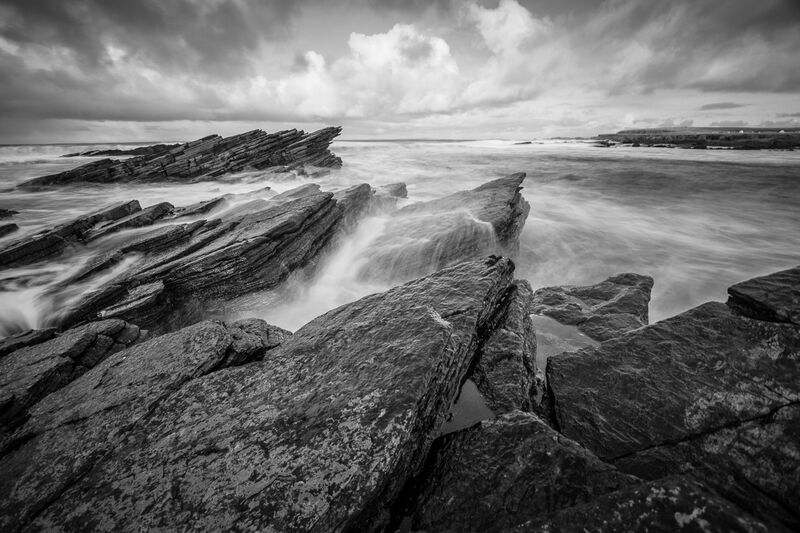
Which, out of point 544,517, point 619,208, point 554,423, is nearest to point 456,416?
point 554,423

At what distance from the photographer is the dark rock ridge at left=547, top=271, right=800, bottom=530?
3109mm

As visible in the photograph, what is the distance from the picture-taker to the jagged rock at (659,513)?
2.12 meters

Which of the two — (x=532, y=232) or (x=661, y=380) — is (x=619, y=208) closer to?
(x=532, y=232)

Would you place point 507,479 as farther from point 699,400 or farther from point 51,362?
point 51,362

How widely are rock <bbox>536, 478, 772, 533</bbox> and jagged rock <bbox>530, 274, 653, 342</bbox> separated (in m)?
5.37

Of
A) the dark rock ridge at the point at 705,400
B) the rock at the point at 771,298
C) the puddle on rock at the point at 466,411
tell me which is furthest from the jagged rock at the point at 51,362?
the rock at the point at 771,298

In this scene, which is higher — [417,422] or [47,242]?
[417,422]

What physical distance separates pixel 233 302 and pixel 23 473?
7.22 metres

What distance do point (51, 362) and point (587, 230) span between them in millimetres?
22036

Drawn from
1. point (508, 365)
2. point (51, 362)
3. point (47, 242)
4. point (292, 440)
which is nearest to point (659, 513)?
point (508, 365)

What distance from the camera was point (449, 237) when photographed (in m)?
13.6

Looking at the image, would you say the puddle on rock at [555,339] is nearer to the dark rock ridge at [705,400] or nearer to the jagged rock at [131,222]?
the dark rock ridge at [705,400]

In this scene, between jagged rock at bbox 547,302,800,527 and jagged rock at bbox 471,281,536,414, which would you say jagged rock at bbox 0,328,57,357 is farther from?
jagged rock at bbox 547,302,800,527

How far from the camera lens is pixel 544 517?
2.56 meters
